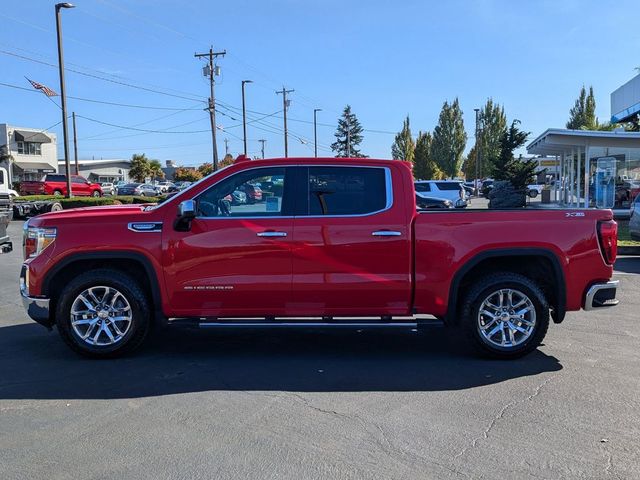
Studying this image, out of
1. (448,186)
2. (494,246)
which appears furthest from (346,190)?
(448,186)

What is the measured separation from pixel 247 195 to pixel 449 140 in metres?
76.0

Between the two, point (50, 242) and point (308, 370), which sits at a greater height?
point (50, 242)

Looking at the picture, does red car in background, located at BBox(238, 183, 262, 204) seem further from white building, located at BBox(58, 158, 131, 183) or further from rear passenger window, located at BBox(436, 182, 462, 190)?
white building, located at BBox(58, 158, 131, 183)

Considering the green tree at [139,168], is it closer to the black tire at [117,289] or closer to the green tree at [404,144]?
the green tree at [404,144]

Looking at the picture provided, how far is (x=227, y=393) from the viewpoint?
4840mm

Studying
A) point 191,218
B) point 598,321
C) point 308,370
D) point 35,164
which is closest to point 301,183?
point 191,218

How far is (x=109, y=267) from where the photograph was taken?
5793 mm

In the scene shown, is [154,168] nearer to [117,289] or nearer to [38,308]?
[38,308]

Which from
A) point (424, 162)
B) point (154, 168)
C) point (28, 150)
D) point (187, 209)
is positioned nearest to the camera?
point (187, 209)

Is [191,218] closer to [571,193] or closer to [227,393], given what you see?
[227,393]

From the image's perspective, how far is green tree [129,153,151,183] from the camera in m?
83.2

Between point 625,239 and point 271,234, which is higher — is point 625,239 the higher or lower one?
the lower one

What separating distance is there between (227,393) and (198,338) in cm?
189

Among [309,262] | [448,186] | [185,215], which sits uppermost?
[448,186]
